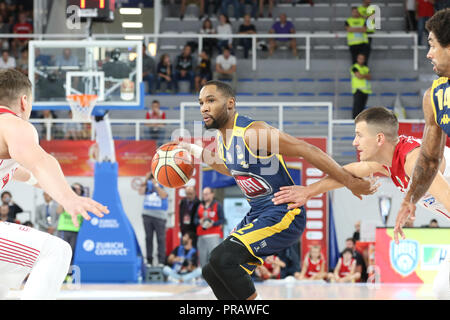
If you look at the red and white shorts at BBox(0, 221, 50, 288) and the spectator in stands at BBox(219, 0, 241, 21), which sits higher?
the spectator in stands at BBox(219, 0, 241, 21)

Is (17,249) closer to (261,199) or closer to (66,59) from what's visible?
(261,199)

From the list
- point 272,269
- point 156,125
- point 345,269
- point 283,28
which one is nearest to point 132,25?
point 283,28

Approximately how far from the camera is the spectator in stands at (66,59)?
13.2 metres

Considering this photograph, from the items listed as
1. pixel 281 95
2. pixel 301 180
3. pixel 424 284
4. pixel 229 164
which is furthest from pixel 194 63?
pixel 229 164

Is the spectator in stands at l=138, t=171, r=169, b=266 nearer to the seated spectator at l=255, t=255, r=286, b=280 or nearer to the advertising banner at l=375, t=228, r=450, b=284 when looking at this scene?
the seated spectator at l=255, t=255, r=286, b=280

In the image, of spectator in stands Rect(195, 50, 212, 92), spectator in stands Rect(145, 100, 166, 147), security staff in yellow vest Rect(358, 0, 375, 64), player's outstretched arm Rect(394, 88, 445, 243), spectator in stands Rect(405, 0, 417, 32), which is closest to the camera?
player's outstretched arm Rect(394, 88, 445, 243)

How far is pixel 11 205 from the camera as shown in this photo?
14594 millimetres

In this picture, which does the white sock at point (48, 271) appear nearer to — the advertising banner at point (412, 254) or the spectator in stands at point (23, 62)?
the advertising banner at point (412, 254)

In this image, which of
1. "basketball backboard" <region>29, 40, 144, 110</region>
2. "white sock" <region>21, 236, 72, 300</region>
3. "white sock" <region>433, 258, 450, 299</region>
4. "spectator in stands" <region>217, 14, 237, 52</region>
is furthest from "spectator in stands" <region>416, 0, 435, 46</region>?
"white sock" <region>21, 236, 72, 300</region>

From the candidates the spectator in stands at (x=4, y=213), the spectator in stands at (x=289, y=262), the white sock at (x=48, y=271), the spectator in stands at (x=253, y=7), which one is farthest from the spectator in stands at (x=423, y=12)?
the white sock at (x=48, y=271)

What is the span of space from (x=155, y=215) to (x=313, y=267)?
3.24 m

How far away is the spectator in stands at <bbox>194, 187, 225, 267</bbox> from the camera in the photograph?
529 inches

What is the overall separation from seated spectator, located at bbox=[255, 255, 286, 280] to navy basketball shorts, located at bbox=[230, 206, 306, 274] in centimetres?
753
